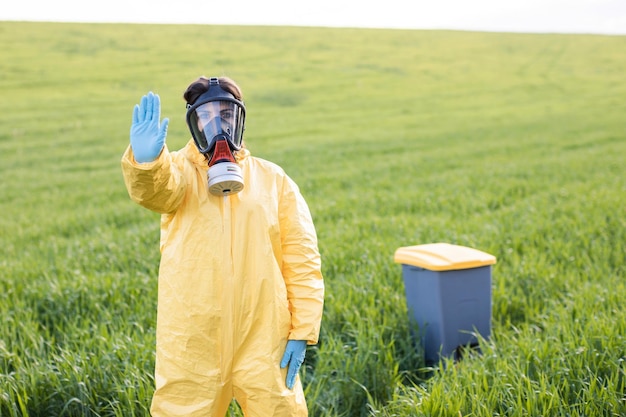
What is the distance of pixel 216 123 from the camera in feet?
7.55

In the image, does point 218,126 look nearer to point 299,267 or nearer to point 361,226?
point 299,267

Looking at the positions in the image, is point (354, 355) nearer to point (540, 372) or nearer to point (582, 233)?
point (540, 372)

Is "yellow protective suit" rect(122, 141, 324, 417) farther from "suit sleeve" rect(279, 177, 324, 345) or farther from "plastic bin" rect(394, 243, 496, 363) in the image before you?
"plastic bin" rect(394, 243, 496, 363)

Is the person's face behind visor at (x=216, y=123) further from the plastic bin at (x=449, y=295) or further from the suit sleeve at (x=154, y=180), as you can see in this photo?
the plastic bin at (x=449, y=295)

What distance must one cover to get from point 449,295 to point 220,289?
2.07 metres

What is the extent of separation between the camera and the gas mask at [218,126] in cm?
224

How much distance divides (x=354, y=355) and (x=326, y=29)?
39224 mm

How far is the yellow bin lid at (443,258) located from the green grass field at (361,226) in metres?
0.48

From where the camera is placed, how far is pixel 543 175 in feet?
38.5

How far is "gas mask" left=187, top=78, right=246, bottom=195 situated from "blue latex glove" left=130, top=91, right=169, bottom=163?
0.47 ft

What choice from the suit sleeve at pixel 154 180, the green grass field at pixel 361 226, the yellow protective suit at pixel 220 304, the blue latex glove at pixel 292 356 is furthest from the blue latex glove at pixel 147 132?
the blue latex glove at pixel 292 356

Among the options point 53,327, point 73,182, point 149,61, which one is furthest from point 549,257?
point 149,61

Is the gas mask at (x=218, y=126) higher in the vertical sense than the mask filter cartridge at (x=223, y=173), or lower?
higher

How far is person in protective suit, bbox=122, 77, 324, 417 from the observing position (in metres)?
2.32
